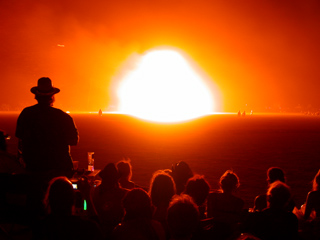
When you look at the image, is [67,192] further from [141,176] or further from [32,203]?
[141,176]

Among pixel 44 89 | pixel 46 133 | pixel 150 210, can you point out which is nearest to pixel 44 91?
pixel 44 89

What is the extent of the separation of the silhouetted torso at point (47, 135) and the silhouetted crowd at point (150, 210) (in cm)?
35

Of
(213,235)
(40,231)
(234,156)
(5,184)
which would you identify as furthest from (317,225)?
(234,156)

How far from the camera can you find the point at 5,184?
187 inches

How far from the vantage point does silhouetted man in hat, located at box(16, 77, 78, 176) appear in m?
5.22

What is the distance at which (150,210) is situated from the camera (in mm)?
3844

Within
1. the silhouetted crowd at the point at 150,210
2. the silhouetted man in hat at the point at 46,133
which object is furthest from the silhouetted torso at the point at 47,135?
the silhouetted crowd at the point at 150,210

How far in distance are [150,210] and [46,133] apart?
211 centimetres

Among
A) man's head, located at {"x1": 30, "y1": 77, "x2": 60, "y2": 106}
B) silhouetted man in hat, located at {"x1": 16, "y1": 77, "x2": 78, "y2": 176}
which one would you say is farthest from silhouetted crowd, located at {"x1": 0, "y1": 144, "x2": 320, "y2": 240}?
man's head, located at {"x1": 30, "y1": 77, "x2": 60, "y2": 106}

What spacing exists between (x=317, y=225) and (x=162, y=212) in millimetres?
2352

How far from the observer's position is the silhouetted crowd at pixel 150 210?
3.60 metres

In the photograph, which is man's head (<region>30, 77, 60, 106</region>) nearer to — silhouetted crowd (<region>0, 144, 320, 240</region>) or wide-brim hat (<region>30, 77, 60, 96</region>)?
wide-brim hat (<region>30, 77, 60, 96</region>)

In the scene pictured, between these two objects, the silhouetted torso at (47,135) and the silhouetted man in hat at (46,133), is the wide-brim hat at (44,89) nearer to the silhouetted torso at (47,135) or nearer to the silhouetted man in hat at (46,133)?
the silhouetted man in hat at (46,133)

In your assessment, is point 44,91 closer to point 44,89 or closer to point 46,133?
point 44,89
